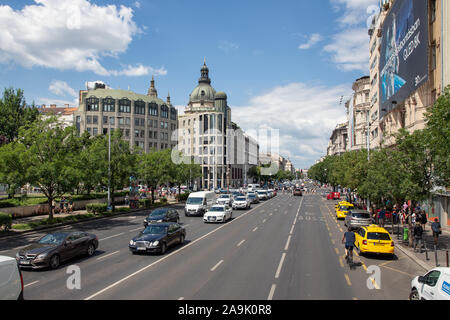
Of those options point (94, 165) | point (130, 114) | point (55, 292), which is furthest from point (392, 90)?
point (130, 114)

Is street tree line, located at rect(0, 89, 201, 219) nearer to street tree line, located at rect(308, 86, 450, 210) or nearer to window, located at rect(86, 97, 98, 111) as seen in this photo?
street tree line, located at rect(308, 86, 450, 210)

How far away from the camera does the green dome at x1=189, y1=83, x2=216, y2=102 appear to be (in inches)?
5020

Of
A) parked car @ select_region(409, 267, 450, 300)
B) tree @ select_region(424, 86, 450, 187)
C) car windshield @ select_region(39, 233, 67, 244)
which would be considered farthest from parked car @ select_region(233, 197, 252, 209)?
parked car @ select_region(409, 267, 450, 300)

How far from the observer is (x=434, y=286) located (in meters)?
8.62

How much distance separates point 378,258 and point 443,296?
946cm

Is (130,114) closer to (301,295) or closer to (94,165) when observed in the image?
(94,165)

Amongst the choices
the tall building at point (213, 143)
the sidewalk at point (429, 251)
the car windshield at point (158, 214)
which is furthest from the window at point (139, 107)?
the sidewalk at point (429, 251)

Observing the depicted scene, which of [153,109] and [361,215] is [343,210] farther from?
[153,109]

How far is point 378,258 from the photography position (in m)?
17.1

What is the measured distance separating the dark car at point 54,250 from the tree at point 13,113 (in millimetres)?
38959

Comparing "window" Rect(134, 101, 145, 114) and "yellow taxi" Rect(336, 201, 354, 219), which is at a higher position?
"window" Rect(134, 101, 145, 114)

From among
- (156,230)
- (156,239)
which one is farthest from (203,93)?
(156,239)

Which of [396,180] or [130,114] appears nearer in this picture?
[396,180]

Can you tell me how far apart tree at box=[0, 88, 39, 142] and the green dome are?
261ft
